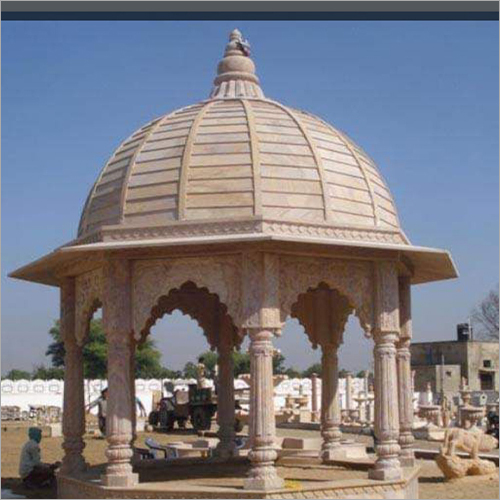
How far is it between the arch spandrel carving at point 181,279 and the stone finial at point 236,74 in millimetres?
3309

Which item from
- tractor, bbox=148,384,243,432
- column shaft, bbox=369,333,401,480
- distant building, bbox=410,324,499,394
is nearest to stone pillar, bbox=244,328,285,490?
column shaft, bbox=369,333,401,480

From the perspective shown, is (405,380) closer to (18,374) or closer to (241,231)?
(241,231)

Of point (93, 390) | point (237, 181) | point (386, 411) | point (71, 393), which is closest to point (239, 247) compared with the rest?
point (237, 181)

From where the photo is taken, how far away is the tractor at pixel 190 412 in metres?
30.8

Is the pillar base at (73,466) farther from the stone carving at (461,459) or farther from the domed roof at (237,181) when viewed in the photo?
the stone carving at (461,459)

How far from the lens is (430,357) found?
57188 millimetres

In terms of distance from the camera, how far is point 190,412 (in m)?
31.0

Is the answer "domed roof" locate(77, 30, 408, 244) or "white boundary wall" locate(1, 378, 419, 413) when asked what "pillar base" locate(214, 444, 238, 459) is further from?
"white boundary wall" locate(1, 378, 419, 413)

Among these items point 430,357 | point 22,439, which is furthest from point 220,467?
point 430,357

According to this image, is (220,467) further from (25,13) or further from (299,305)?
(25,13)

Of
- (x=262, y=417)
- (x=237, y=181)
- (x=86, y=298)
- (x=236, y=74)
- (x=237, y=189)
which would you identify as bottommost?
(x=262, y=417)

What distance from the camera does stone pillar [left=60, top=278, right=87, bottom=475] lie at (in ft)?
41.7

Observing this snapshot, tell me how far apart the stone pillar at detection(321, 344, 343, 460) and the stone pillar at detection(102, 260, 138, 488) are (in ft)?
14.0

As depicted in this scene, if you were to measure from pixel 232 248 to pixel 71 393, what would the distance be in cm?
363
